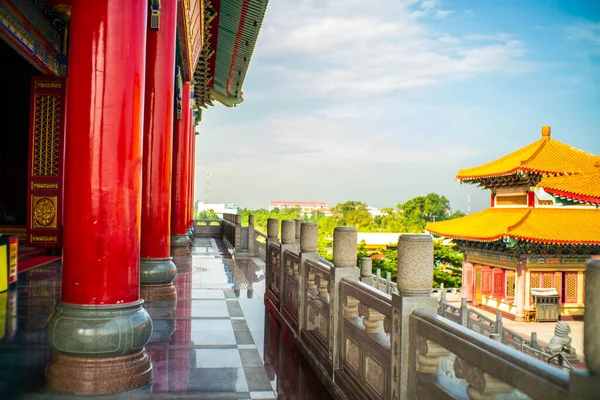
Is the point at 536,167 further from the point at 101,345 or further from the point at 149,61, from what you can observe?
the point at 101,345

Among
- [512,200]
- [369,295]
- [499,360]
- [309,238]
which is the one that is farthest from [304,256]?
[512,200]

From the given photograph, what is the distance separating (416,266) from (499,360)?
2.77ft

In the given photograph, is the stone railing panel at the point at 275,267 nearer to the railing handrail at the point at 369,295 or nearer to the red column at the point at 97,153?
the railing handrail at the point at 369,295

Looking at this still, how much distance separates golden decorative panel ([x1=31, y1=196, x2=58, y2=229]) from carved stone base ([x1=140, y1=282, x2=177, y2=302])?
14.2 ft

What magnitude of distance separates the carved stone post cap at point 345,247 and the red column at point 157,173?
312 centimetres

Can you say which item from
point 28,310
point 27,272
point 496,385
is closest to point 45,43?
point 27,272

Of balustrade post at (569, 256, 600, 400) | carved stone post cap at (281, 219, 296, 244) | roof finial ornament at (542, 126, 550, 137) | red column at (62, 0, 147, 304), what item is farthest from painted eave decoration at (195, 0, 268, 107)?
roof finial ornament at (542, 126, 550, 137)

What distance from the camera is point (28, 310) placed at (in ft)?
18.7

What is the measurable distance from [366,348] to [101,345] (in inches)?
62.4

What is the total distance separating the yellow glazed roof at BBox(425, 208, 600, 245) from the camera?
21.6 m

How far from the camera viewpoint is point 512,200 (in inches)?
1014

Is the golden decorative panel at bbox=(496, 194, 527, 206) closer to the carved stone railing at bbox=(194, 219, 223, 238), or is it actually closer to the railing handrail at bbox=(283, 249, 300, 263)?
the carved stone railing at bbox=(194, 219, 223, 238)

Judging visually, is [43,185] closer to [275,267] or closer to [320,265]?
[275,267]

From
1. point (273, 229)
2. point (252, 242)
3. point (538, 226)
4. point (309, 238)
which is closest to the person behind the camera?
point (309, 238)
